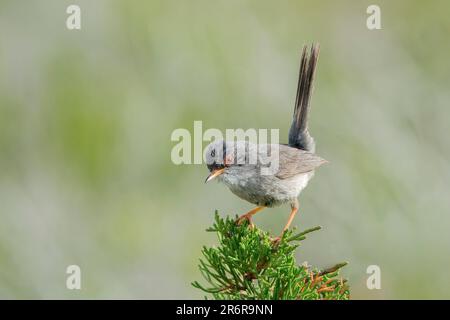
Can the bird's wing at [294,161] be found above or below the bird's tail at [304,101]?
below

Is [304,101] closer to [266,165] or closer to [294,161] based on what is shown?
[294,161]

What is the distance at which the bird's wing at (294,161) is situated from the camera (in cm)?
494

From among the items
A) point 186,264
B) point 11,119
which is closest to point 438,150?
point 186,264

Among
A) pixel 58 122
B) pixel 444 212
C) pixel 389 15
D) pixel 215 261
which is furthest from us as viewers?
pixel 389 15

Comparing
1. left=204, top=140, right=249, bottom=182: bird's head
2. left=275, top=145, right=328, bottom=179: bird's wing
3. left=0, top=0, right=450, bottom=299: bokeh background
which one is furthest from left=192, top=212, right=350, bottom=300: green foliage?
left=0, top=0, right=450, bottom=299: bokeh background

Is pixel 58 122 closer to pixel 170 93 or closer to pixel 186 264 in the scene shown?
pixel 170 93

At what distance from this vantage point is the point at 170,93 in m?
10.8

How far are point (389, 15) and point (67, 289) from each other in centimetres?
628

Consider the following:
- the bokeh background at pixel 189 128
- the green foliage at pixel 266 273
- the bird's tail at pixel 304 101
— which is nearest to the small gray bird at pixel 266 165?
the bird's tail at pixel 304 101

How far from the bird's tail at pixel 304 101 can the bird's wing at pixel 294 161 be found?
146mm

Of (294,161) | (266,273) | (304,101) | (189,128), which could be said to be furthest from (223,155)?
(189,128)

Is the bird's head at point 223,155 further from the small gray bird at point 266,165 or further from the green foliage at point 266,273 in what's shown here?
the green foliage at point 266,273

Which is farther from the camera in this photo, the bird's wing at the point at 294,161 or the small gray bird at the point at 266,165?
the bird's wing at the point at 294,161

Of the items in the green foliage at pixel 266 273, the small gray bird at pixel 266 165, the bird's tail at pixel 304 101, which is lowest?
the green foliage at pixel 266 273
